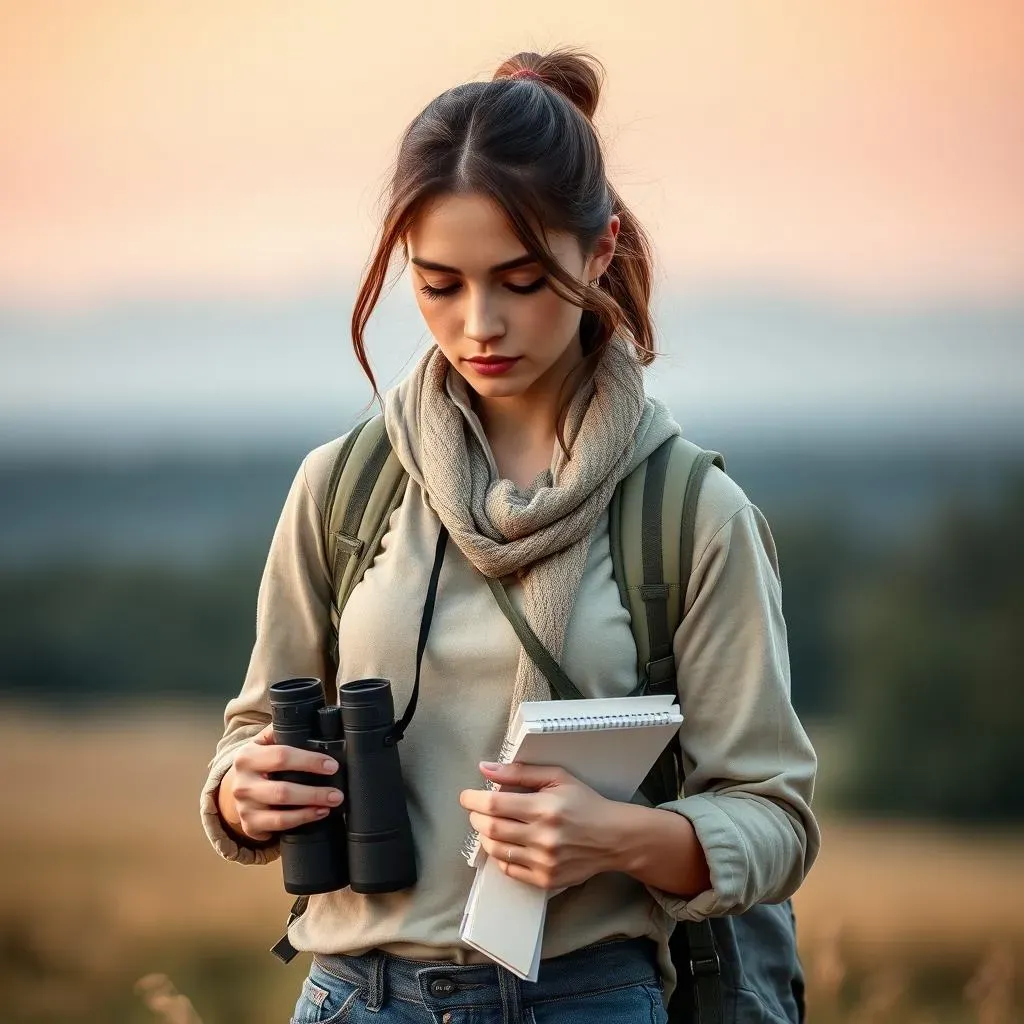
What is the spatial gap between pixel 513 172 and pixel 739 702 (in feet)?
2.04

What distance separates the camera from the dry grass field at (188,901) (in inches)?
156

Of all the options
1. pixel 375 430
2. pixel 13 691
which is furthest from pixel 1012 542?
pixel 375 430

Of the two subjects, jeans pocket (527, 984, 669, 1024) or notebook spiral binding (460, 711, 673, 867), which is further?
jeans pocket (527, 984, 669, 1024)

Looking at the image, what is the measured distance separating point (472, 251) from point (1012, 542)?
4871 millimetres

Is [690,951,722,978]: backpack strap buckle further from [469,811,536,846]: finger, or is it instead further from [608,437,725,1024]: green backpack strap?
[469,811,536,846]: finger

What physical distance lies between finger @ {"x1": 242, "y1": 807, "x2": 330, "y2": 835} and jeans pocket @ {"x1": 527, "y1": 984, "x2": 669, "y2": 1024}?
303 mm

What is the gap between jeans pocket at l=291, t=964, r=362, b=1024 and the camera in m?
1.51

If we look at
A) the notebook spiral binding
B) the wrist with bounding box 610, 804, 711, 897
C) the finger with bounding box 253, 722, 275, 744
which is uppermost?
the notebook spiral binding

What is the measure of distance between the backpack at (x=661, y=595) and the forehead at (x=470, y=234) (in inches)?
11.4

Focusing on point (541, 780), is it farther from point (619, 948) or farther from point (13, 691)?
point (13, 691)

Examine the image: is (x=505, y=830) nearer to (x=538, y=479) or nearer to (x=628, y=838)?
(x=628, y=838)

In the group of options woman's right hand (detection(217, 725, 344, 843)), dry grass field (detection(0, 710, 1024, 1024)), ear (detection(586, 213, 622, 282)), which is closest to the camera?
woman's right hand (detection(217, 725, 344, 843))

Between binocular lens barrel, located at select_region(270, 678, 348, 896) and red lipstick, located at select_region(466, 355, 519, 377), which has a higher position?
red lipstick, located at select_region(466, 355, 519, 377)

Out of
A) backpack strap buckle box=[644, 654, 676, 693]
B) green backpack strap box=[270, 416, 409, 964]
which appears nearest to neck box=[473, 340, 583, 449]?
green backpack strap box=[270, 416, 409, 964]
